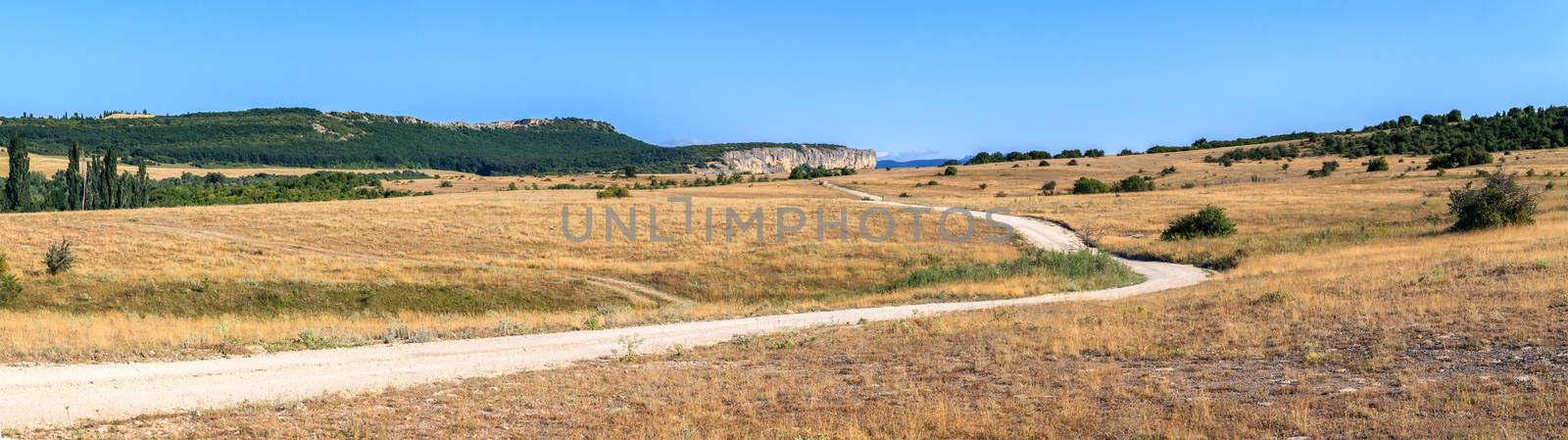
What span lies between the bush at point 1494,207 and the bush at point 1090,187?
40281 millimetres

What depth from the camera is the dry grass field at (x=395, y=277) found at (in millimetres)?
19688

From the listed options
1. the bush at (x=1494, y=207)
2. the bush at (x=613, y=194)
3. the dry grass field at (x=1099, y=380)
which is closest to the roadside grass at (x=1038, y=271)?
the dry grass field at (x=1099, y=380)

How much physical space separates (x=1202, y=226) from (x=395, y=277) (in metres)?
36.1

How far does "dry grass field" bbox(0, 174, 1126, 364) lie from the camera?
64.6ft

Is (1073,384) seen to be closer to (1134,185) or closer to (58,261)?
(58,261)

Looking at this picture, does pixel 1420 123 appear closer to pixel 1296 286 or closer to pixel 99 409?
pixel 1296 286

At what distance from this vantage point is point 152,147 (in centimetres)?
17638

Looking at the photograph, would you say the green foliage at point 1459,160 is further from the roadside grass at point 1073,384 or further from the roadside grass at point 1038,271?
the roadside grass at point 1073,384

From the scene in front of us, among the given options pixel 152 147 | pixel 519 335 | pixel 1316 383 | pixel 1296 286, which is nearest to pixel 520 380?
pixel 519 335

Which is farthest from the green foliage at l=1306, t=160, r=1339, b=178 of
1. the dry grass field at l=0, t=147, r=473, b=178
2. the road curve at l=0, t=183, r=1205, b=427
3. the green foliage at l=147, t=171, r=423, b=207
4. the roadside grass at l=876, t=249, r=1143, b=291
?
the dry grass field at l=0, t=147, r=473, b=178

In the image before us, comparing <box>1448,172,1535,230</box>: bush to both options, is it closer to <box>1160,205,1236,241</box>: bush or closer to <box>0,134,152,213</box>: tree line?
<box>1160,205,1236,241</box>: bush

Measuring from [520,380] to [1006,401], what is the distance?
21.1ft

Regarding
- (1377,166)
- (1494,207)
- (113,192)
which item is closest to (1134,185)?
(1377,166)

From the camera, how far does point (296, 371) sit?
13.8m
